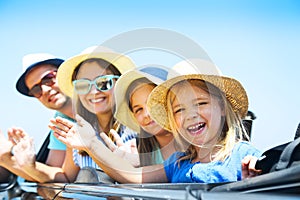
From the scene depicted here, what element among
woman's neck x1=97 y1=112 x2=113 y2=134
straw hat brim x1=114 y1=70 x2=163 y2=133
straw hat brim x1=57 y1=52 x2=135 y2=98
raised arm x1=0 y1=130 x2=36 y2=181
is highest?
straw hat brim x1=57 y1=52 x2=135 y2=98

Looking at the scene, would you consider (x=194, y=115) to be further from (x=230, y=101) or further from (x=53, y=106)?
(x=53, y=106)

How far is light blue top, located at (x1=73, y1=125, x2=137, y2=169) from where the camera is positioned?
2.40 metres

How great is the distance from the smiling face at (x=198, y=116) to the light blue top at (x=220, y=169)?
0.11 metres

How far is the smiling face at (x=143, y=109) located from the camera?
2318 millimetres

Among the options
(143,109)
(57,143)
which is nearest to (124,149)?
(143,109)

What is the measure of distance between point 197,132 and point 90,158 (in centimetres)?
69

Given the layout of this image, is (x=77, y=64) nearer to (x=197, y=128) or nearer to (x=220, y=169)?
(x=197, y=128)

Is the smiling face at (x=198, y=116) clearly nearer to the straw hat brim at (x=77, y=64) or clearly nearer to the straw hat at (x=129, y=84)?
the straw hat at (x=129, y=84)

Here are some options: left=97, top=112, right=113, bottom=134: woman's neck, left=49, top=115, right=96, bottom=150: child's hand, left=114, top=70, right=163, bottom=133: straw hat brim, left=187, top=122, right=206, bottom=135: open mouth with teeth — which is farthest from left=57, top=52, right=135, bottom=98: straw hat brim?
left=187, top=122, right=206, bottom=135: open mouth with teeth

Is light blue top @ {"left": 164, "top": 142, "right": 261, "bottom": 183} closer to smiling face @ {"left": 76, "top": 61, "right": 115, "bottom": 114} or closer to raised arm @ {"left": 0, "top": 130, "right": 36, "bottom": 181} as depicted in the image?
smiling face @ {"left": 76, "top": 61, "right": 115, "bottom": 114}

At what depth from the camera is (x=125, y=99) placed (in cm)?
238

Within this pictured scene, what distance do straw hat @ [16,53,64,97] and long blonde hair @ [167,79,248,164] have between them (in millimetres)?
1106

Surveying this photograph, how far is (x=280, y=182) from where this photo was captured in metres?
0.98

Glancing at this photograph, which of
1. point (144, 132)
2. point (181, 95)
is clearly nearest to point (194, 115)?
point (181, 95)
